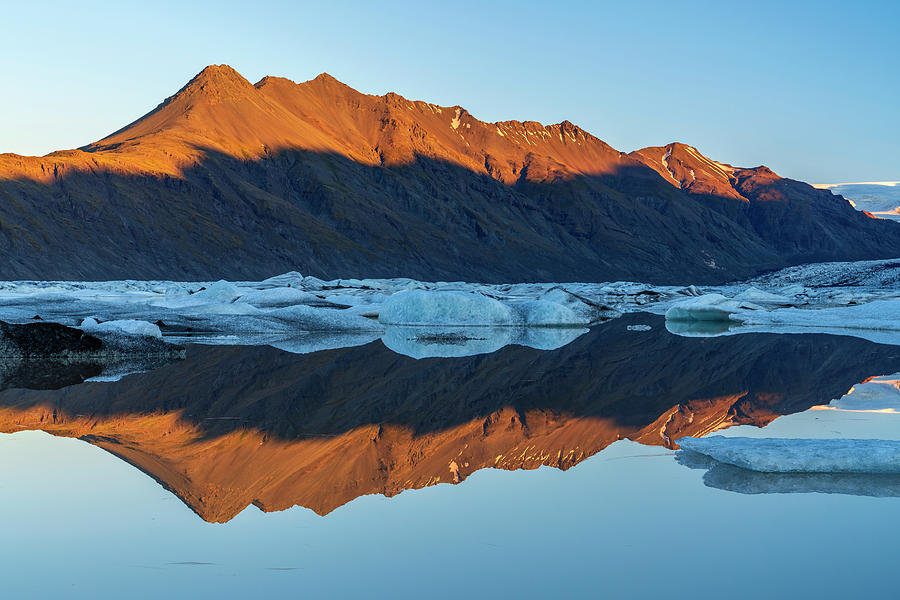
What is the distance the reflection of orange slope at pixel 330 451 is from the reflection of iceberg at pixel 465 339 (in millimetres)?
5092

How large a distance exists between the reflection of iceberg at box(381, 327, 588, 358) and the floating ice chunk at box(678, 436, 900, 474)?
631cm

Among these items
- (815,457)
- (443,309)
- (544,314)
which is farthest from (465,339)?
(815,457)

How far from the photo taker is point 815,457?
13.6ft

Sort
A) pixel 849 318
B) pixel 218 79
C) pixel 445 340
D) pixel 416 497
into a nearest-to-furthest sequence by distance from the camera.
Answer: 1. pixel 416 497
2. pixel 445 340
3. pixel 849 318
4. pixel 218 79

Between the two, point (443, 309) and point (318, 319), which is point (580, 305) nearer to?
point (443, 309)

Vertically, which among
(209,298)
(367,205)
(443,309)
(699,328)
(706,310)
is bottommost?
(699,328)

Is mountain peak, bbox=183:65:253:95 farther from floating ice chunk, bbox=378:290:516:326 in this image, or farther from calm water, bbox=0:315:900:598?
calm water, bbox=0:315:900:598

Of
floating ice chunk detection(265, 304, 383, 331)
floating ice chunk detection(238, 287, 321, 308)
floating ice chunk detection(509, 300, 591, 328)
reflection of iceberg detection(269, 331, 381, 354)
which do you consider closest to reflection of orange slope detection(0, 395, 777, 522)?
reflection of iceberg detection(269, 331, 381, 354)

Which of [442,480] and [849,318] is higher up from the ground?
[849,318]

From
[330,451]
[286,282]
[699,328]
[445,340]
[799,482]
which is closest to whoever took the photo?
[799,482]

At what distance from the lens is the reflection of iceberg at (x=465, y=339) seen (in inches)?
443

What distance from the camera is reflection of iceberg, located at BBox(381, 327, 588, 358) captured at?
11.3 m

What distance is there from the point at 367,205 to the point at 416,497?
87.1 m

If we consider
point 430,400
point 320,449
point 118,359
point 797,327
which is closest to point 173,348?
point 118,359
